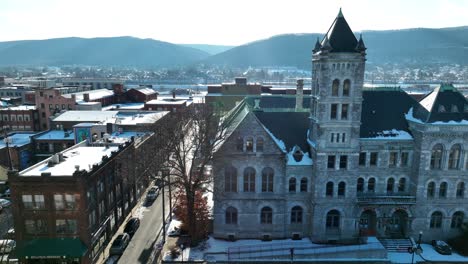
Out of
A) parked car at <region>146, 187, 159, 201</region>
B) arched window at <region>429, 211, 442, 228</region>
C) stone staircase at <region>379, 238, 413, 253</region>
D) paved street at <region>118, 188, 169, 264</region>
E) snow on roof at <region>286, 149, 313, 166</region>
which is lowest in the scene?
paved street at <region>118, 188, 169, 264</region>

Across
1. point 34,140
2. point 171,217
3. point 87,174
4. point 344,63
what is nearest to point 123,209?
point 171,217

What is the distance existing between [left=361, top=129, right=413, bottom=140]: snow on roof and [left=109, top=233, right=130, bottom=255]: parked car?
3435cm

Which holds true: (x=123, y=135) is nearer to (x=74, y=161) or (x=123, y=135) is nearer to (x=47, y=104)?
(x=74, y=161)

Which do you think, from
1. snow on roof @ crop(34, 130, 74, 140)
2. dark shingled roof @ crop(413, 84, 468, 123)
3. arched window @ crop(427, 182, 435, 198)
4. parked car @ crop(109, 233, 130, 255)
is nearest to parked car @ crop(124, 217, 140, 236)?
parked car @ crop(109, 233, 130, 255)

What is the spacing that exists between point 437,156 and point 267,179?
21.9m

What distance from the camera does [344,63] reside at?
3922 cm

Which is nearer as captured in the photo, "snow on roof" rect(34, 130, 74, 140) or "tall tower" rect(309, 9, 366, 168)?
"tall tower" rect(309, 9, 366, 168)

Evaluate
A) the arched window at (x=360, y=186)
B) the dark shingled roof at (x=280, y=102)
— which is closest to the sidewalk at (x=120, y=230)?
the dark shingled roof at (x=280, y=102)

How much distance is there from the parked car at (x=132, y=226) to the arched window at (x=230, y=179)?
14.8 m

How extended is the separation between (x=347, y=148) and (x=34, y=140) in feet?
198

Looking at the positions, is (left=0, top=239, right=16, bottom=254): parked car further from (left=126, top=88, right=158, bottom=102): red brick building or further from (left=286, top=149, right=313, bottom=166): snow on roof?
(left=126, top=88, right=158, bottom=102): red brick building

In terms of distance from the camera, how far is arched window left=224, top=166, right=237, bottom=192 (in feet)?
140

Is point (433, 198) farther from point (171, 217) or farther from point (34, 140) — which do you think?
point (34, 140)

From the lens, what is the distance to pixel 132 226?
4638 centimetres
